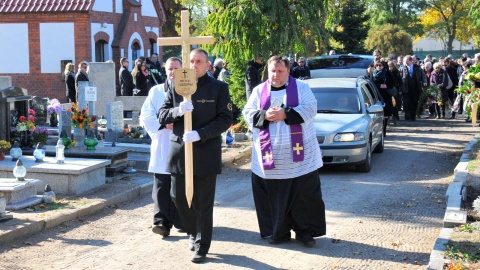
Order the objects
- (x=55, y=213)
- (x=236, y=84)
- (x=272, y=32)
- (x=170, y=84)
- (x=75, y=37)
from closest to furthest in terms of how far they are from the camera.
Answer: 1. (x=170, y=84)
2. (x=55, y=213)
3. (x=272, y=32)
4. (x=236, y=84)
5. (x=75, y=37)

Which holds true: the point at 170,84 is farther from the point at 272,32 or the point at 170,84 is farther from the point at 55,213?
the point at 272,32

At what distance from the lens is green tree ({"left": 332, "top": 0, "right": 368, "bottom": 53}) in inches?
1510

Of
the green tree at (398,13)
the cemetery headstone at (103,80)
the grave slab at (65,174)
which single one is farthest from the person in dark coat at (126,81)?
the green tree at (398,13)

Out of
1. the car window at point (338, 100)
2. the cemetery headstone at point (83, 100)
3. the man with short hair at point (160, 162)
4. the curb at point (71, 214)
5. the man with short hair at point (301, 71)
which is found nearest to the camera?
the curb at point (71, 214)

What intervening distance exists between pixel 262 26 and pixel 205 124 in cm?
946

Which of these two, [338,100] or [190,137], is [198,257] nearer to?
[190,137]

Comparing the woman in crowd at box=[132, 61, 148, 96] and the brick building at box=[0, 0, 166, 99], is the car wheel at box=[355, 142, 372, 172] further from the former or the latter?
the brick building at box=[0, 0, 166, 99]

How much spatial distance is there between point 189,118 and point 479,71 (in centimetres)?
448

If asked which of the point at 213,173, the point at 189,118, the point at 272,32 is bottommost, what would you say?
the point at 213,173

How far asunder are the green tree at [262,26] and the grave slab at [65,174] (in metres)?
6.28

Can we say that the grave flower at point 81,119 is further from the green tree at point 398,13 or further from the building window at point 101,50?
the green tree at point 398,13

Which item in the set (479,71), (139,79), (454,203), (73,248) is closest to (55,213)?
(73,248)

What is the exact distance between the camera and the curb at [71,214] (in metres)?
8.37

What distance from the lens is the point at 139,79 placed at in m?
21.0
